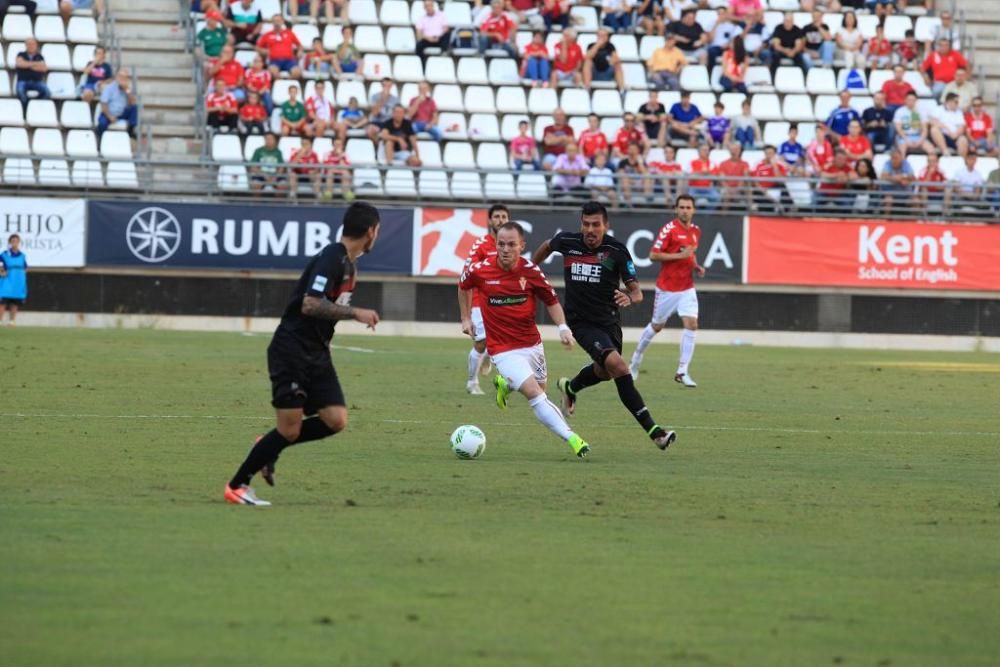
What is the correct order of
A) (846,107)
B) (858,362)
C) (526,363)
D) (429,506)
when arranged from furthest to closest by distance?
1. (846,107)
2. (858,362)
3. (526,363)
4. (429,506)

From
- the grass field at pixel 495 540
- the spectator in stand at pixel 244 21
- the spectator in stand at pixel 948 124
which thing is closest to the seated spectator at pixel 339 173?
the spectator in stand at pixel 244 21

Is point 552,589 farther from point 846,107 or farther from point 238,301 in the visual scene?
point 846,107

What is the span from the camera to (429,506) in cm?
1027

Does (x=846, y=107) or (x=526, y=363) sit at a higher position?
(x=846, y=107)

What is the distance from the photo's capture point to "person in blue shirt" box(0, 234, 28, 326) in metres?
30.6

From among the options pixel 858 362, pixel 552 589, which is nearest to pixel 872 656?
pixel 552 589

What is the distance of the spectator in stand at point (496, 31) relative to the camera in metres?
35.9

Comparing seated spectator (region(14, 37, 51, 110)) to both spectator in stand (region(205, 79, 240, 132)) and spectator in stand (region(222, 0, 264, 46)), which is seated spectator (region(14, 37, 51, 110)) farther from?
spectator in stand (region(222, 0, 264, 46))

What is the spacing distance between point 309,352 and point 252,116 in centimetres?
2382

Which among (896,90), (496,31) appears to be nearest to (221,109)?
(496,31)

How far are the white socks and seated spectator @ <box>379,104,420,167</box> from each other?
66.9 ft

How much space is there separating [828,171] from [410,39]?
9351mm

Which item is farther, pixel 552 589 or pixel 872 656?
pixel 552 589

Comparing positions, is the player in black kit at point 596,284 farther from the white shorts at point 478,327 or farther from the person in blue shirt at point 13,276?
the person in blue shirt at point 13,276
